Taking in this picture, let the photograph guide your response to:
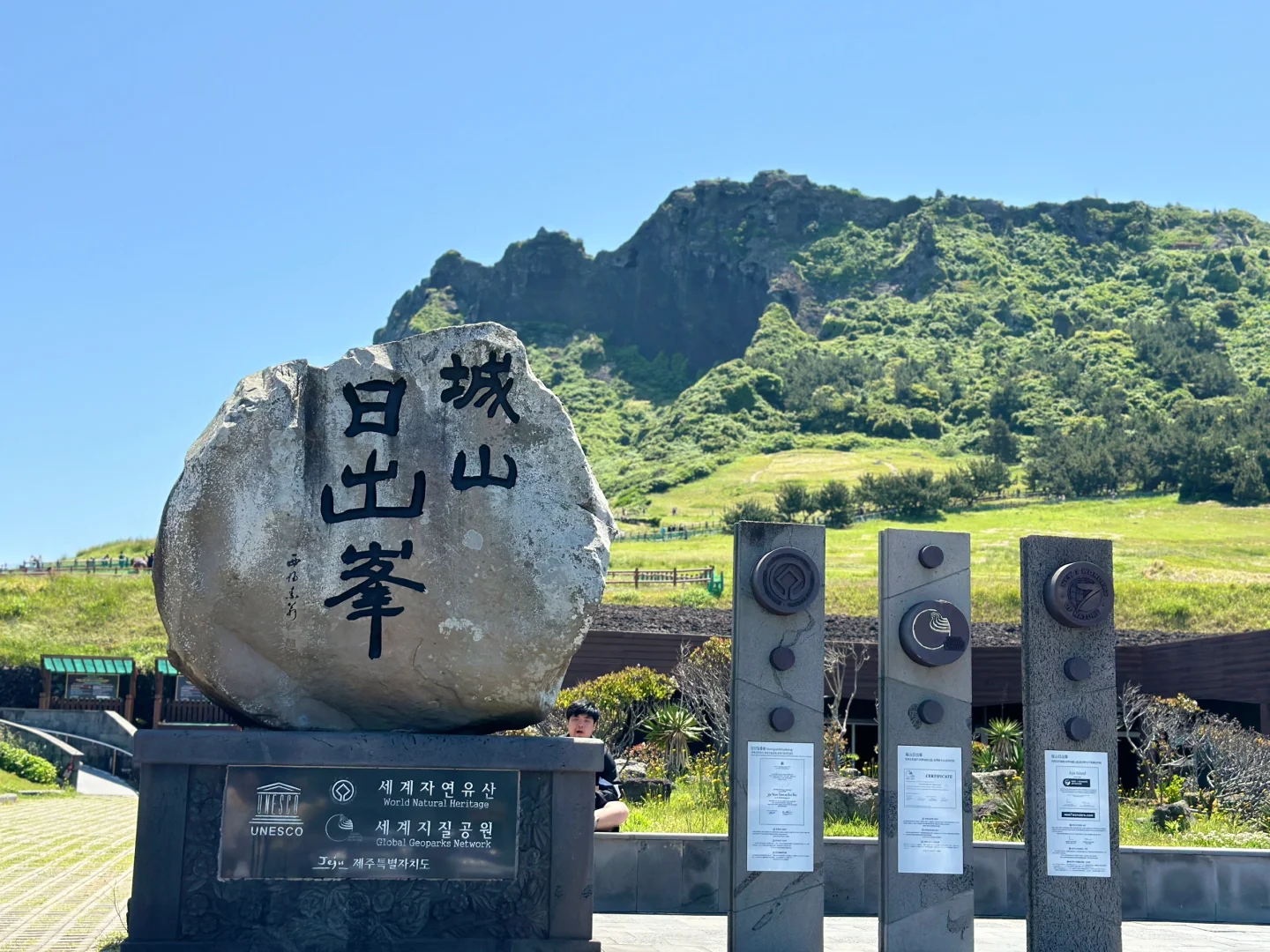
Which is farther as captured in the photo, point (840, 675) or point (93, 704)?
point (93, 704)

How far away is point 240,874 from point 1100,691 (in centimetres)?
547

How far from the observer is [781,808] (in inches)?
313

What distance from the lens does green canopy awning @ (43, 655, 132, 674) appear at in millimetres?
25688

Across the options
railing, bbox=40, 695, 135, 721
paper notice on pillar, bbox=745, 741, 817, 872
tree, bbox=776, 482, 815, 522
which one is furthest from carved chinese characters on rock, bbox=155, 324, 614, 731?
tree, bbox=776, 482, 815, 522

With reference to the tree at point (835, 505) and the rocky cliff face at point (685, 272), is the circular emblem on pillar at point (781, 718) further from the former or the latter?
the rocky cliff face at point (685, 272)

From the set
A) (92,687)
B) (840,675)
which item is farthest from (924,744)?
(92,687)

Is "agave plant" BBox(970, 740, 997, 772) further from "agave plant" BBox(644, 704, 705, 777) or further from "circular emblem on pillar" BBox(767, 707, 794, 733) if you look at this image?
"circular emblem on pillar" BBox(767, 707, 794, 733)

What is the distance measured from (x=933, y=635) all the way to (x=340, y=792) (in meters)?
4.01

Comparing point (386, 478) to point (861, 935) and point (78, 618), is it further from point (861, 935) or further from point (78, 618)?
point (78, 618)

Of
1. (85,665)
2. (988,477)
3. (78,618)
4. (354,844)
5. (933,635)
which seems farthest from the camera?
(988,477)

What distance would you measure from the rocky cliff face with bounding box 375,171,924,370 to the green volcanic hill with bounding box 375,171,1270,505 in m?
0.23

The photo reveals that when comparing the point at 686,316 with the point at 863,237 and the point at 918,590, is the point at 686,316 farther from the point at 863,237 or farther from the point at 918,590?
the point at 918,590

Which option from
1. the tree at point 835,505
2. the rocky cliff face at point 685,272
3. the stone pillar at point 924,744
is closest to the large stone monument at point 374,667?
the stone pillar at point 924,744

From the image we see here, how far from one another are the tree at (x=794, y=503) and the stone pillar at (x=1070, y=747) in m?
49.5
